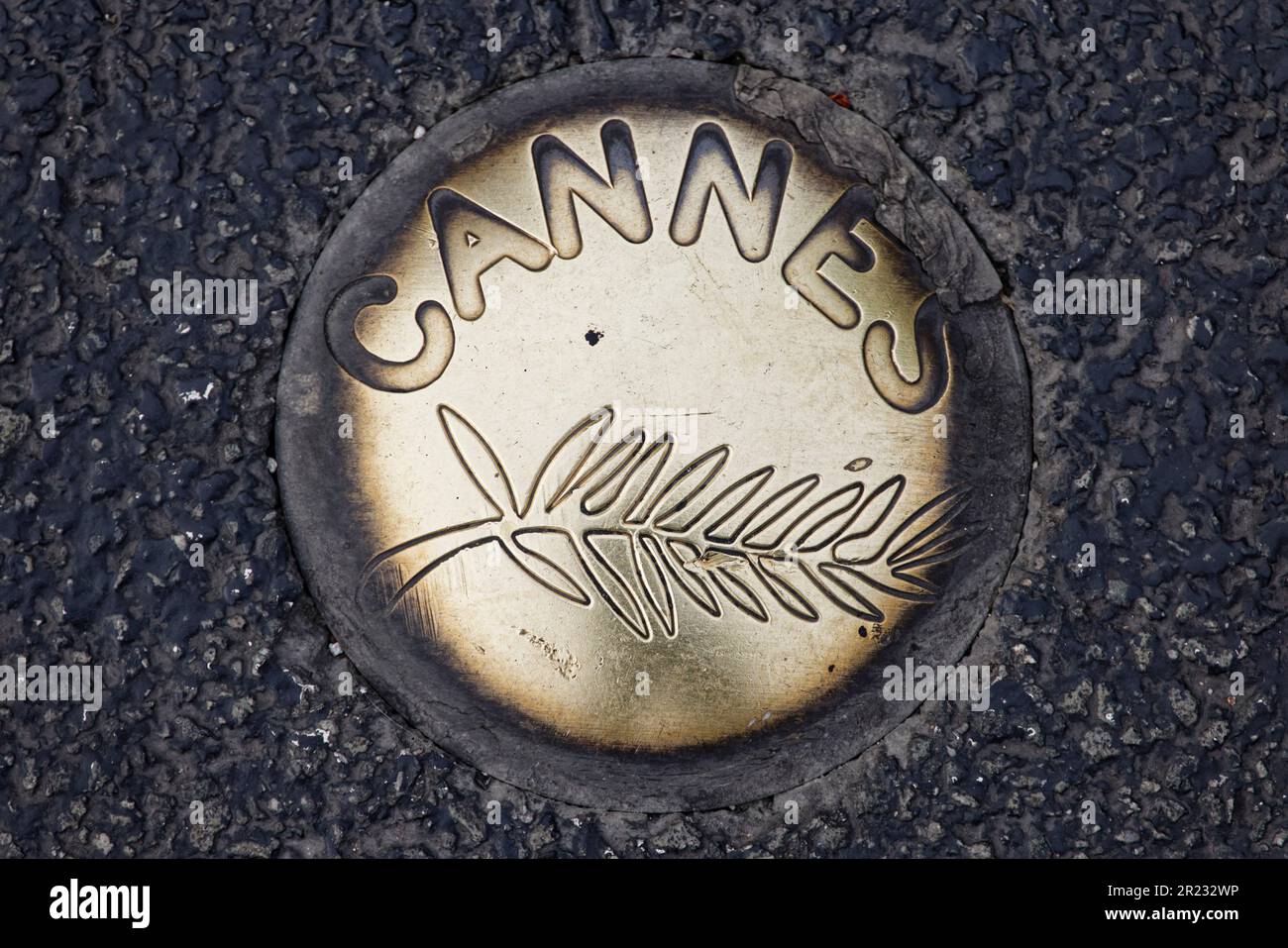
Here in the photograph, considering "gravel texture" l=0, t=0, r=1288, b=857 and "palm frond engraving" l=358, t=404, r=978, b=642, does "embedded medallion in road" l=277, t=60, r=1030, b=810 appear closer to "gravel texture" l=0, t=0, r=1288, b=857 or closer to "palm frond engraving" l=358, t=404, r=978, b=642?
"palm frond engraving" l=358, t=404, r=978, b=642

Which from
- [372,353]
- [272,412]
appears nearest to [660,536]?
[372,353]

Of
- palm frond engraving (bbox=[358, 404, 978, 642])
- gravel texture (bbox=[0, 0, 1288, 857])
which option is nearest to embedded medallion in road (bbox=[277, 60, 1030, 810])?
palm frond engraving (bbox=[358, 404, 978, 642])

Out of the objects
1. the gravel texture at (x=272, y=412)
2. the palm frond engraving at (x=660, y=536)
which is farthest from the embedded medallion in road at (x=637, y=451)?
the gravel texture at (x=272, y=412)

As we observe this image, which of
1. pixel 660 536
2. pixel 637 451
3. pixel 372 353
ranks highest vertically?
pixel 372 353

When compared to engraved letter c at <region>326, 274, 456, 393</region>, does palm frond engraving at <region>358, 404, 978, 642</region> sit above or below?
below

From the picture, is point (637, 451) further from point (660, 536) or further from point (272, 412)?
point (272, 412)

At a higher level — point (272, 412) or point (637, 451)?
point (272, 412)

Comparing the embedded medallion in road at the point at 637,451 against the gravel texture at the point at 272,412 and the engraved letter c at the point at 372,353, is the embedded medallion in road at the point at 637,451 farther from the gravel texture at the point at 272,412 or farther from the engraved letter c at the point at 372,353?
the gravel texture at the point at 272,412
